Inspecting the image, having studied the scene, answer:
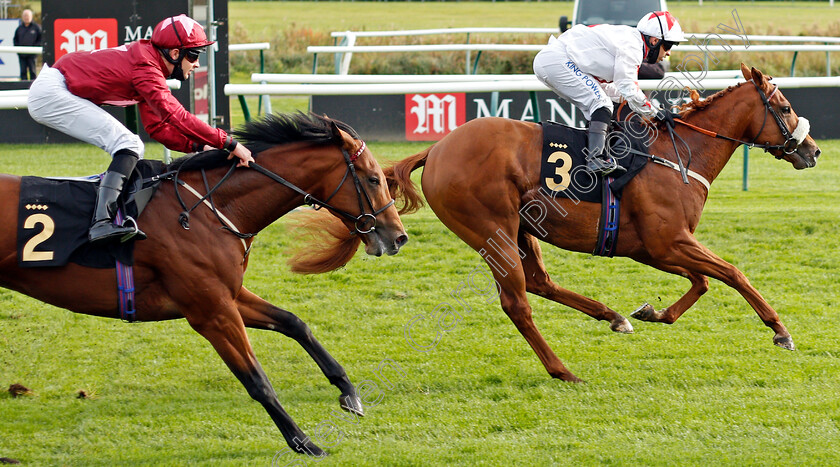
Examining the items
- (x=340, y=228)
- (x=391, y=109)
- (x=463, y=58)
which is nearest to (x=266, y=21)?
(x=463, y=58)

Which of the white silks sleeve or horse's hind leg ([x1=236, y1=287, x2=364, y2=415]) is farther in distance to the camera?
the white silks sleeve

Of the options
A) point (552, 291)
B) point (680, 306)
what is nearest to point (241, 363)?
point (552, 291)

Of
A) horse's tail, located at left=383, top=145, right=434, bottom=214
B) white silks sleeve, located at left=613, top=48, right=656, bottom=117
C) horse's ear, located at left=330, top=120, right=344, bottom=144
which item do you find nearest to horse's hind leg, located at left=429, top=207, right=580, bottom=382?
horse's tail, located at left=383, top=145, right=434, bottom=214

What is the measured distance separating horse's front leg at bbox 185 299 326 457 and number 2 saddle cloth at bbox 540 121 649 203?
6.29 ft

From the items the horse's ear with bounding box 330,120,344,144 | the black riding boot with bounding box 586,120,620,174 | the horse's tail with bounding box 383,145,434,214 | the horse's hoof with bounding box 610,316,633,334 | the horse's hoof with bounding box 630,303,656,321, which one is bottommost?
the horse's hoof with bounding box 610,316,633,334

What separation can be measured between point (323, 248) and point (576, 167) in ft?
4.70

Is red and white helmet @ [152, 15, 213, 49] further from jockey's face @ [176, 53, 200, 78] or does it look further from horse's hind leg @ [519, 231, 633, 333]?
horse's hind leg @ [519, 231, 633, 333]

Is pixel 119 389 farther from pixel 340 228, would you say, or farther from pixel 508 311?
pixel 508 311

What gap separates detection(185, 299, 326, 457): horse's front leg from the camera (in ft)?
13.0

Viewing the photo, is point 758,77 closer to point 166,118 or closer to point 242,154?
point 242,154

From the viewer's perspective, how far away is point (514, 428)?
4.27 meters

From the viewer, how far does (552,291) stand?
17.9 feet

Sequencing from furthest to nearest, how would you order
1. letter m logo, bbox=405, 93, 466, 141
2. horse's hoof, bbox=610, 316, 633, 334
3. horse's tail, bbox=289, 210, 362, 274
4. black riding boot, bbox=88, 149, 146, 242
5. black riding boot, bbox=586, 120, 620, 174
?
letter m logo, bbox=405, 93, 466, 141, horse's hoof, bbox=610, 316, 633, 334, horse's tail, bbox=289, 210, 362, 274, black riding boot, bbox=586, 120, 620, 174, black riding boot, bbox=88, 149, 146, 242

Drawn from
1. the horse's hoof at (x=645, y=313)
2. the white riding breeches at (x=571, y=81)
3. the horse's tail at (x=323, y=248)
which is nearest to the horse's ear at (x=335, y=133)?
the horse's tail at (x=323, y=248)
